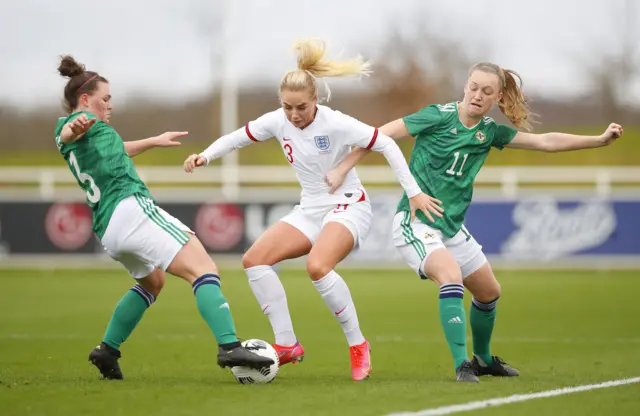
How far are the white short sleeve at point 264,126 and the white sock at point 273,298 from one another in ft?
2.92

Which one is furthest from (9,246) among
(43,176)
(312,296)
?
(312,296)

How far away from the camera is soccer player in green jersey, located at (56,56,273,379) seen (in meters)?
6.63

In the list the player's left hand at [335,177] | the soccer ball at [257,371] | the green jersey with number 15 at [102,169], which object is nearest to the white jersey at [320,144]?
the player's left hand at [335,177]

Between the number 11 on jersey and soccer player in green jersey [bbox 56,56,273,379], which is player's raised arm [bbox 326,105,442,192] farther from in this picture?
soccer player in green jersey [bbox 56,56,273,379]

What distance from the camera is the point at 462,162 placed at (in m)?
7.29

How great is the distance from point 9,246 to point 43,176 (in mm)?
3834

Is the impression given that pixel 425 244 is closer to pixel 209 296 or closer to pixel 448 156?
pixel 448 156

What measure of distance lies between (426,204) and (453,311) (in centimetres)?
71

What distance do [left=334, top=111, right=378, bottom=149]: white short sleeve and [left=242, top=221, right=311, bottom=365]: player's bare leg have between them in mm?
724

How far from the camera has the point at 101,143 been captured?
22.4ft

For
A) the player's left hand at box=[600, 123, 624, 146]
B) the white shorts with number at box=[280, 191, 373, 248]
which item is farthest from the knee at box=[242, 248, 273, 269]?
the player's left hand at box=[600, 123, 624, 146]

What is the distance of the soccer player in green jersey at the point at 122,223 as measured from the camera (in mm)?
6633

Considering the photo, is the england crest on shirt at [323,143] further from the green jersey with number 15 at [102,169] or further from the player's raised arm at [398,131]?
the green jersey with number 15 at [102,169]

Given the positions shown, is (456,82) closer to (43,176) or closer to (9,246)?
(43,176)
